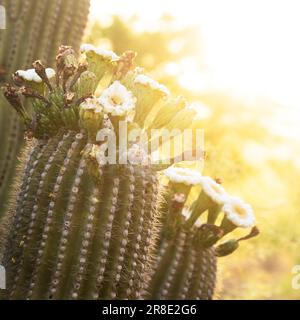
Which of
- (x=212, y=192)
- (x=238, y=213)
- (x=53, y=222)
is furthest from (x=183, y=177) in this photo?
(x=53, y=222)

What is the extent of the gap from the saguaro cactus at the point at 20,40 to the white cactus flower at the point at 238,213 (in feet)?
5.71

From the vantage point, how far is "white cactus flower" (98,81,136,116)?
3.30 m

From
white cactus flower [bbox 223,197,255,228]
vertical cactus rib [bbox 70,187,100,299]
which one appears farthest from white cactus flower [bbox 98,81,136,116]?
white cactus flower [bbox 223,197,255,228]

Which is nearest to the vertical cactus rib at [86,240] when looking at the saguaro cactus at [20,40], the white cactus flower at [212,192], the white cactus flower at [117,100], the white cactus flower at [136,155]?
the white cactus flower at [136,155]

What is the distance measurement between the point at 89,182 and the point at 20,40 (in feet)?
6.20

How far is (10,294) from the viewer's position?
3467 mm

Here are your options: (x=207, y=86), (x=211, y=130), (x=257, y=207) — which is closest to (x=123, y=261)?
(x=257, y=207)

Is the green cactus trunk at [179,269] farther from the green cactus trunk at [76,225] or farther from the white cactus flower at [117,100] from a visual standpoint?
the white cactus flower at [117,100]

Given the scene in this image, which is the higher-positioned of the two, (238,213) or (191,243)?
(238,213)

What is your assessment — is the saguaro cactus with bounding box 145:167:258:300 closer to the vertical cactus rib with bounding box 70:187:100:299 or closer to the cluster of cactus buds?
the cluster of cactus buds

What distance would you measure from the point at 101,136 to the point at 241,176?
4367 mm

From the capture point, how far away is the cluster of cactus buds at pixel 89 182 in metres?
3.29

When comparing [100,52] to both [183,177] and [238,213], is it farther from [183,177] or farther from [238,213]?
[238,213]

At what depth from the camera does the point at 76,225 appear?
129 inches
